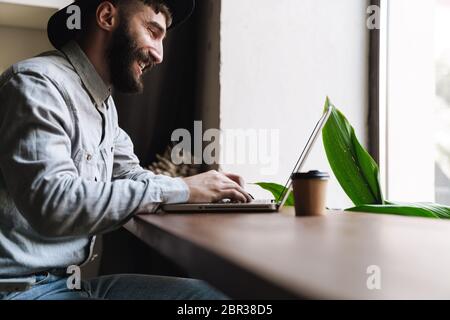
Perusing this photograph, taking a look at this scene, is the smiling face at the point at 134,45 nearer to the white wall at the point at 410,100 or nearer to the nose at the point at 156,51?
the nose at the point at 156,51

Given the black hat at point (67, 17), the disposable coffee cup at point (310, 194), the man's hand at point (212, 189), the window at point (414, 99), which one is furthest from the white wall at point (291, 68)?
the disposable coffee cup at point (310, 194)

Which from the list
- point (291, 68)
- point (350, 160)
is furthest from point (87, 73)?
point (291, 68)

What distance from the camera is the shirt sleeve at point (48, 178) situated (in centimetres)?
98

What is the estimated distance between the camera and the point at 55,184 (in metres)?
0.97

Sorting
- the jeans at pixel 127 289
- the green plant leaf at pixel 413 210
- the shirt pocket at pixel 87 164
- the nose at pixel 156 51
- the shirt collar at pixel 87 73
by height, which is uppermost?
the nose at pixel 156 51

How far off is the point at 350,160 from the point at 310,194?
0.31 metres

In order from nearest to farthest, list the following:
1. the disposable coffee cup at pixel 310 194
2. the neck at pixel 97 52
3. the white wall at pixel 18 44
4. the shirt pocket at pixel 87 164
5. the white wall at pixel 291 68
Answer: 1. the disposable coffee cup at pixel 310 194
2. the shirt pocket at pixel 87 164
3. the neck at pixel 97 52
4. the white wall at pixel 291 68
5. the white wall at pixel 18 44

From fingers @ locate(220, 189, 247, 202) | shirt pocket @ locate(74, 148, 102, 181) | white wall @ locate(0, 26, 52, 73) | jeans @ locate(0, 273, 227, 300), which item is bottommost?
jeans @ locate(0, 273, 227, 300)

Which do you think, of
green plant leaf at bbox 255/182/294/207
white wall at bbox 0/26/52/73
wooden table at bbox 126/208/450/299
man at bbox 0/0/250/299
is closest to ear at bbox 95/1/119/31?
man at bbox 0/0/250/299

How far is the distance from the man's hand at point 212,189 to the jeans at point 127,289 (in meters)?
0.21

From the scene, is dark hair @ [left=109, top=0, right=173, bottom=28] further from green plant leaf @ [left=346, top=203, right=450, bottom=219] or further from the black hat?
green plant leaf @ [left=346, top=203, right=450, bottom=219]

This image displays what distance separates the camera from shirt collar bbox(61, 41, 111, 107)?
4.32 feet

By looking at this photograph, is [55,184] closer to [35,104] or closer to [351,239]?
[35,104]

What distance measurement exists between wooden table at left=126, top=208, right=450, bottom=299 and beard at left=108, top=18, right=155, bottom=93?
0.66 meters
